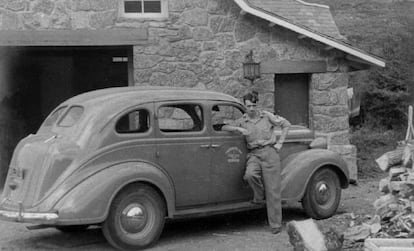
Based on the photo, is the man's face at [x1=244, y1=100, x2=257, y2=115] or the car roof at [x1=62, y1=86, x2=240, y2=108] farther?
the man's face at [x1=244, y1=100, x2=257, y2=115]

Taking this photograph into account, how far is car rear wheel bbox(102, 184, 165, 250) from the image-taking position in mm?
7949

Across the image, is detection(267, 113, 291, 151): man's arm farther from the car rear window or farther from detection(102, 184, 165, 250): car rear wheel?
the car rear window

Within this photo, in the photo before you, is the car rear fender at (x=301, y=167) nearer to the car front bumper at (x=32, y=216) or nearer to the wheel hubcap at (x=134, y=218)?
the wheel hubcap at (x=134, y=218)

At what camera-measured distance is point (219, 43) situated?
1280 centimetres

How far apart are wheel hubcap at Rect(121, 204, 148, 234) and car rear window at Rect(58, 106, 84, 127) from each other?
131 cm

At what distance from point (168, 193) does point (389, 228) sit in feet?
8.89

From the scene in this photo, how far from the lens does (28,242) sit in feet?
28.6

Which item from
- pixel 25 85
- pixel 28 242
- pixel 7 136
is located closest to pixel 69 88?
pixel 25 85

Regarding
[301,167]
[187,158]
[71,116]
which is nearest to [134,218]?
[187,158]

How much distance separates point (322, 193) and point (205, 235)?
6.52ft

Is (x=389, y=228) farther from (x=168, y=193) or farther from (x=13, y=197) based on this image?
(x=13, y=197)

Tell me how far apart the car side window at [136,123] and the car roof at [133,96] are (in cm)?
18

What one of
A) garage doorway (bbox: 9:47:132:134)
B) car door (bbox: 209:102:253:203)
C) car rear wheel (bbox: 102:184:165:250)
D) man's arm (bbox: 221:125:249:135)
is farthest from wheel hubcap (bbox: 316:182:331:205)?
garage doorway (bbox: 9:47:132:134)

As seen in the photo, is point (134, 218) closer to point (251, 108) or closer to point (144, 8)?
point (251, 108)
